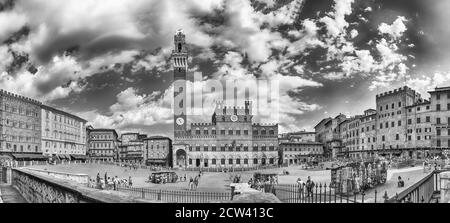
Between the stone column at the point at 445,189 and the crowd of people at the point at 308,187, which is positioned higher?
A: the crowd of people at the point at 308,187

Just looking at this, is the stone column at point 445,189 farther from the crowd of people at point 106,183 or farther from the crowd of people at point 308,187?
the crowd of people at point 106,183

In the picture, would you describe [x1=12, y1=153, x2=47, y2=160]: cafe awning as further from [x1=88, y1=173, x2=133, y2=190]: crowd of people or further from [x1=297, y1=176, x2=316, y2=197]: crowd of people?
[x1=297, y1=176, x2=316, y2=197]: crowd of people

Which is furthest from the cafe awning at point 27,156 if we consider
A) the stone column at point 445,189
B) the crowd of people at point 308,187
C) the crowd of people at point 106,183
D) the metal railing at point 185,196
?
the stone column at point 445,189

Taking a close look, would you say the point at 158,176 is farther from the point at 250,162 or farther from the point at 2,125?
the point at 250,162

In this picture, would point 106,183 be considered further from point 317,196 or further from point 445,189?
point 445,189

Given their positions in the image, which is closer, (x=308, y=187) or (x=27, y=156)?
(x=308, y=187)

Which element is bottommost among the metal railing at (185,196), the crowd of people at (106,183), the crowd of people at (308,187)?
the crowd of people at (106,183)

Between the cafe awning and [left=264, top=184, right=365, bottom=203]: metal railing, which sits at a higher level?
[left=264, top=184, right=365, bottom=203]: metal railing

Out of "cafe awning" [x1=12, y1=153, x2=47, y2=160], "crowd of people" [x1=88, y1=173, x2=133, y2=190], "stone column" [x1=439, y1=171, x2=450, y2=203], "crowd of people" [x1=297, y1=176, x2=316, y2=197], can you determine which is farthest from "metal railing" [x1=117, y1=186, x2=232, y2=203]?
"cafe awning" [x1=12, y1=153, x2=47, y2=160]

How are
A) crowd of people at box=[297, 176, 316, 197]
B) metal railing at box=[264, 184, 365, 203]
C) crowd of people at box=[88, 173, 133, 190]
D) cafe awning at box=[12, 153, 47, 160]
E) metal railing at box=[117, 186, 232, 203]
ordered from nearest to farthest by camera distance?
1. metal railing at box=[264, 184, 365, 203]
2. crowd of people at box=[297, 176, 316, 197]
3. metal railing at box=[117, 186, 232, 203]
4. crowd of people at box=[88, 173, 133, 190]
5. cafe awning at box=[12, 153, 47, 160]

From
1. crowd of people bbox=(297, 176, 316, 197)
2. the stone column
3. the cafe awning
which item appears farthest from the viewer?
the cafe awning

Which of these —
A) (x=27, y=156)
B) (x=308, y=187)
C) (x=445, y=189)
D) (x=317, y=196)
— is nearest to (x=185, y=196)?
(x=308, y=187)
